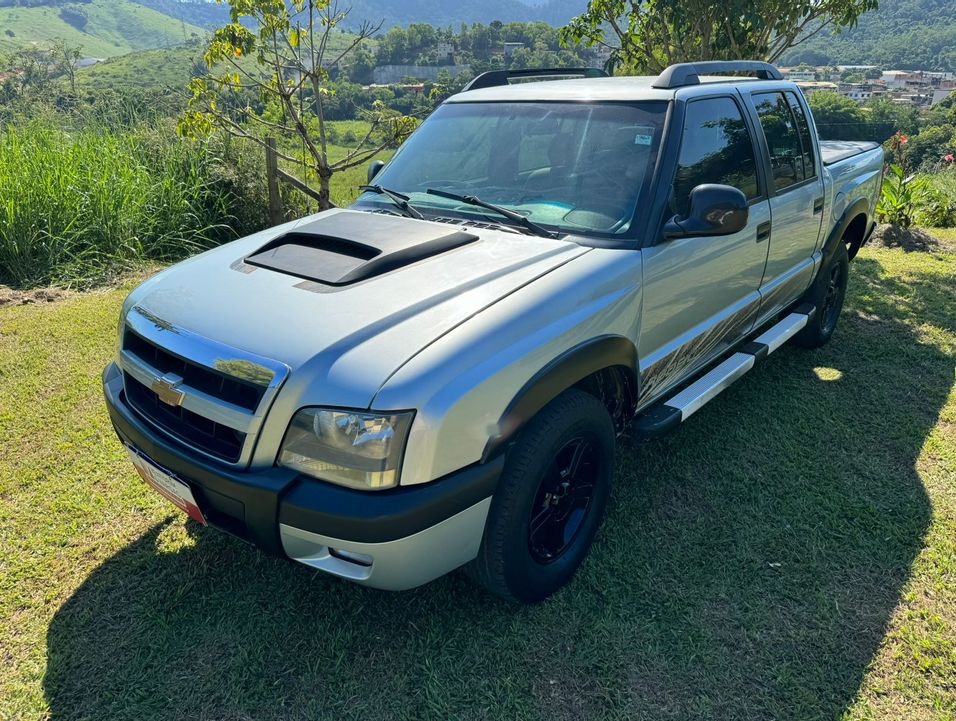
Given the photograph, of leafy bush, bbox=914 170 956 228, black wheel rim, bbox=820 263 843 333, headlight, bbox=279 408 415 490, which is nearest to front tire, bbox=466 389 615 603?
headlight, bbox=279 408 415 490

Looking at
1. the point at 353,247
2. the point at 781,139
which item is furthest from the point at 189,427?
the point at 781,139

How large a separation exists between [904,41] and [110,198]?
8191cm

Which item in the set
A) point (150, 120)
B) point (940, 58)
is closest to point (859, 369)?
point (150, 120)

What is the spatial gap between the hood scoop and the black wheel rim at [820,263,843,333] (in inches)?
131

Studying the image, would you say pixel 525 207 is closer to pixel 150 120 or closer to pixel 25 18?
pixel 150 120

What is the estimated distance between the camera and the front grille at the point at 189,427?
211cm

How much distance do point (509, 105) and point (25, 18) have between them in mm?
163727

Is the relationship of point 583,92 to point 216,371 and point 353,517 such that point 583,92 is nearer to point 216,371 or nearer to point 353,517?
point 216,371

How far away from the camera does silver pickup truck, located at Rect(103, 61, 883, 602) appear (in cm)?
197

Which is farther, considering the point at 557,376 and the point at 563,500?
the point at 563,500

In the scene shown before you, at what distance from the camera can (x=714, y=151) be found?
10.4 ft

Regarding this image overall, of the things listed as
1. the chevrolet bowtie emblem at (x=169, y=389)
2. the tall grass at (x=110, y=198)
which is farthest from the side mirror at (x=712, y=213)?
the tall grass at (x=110, y=198)

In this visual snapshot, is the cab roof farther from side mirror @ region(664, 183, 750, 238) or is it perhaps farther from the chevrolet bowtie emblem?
the chevrolet bowtie emblem

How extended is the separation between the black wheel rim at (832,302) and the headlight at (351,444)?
3946mm
